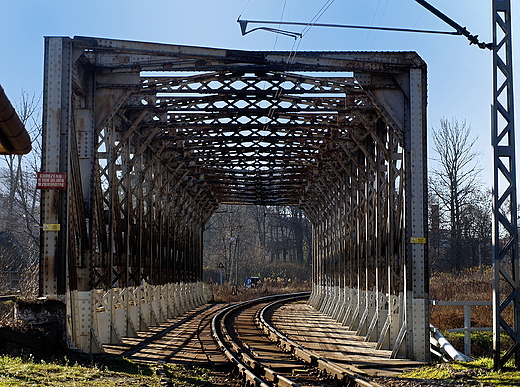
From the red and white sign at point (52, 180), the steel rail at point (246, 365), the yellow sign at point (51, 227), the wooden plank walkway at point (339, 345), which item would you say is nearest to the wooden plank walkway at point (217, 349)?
the wooden plank walkway at point (339, 345)

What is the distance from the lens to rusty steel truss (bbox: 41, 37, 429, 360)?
13570mm

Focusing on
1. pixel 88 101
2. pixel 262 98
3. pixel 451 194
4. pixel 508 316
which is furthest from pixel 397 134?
pixel 451 194

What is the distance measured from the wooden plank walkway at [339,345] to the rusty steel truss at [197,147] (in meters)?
0.56

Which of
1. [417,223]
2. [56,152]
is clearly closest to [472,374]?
[417,223]

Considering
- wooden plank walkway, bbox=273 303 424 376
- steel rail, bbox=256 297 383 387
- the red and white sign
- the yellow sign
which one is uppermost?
the red and white sign

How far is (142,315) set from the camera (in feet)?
67.4

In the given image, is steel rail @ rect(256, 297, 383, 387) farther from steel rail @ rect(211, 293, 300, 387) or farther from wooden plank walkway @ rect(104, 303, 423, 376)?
steel rail @ rect(211, 293, 300, 387)

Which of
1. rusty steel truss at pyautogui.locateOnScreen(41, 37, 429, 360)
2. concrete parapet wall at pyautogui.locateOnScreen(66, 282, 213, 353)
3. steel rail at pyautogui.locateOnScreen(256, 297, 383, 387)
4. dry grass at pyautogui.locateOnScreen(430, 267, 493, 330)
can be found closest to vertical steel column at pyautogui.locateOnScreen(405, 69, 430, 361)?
rusty steel truss at pyautogui.locateOnScreen(41, 37, 429, 360)

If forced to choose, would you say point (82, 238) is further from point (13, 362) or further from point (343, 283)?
point (343, 283)

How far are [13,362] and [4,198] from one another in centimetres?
3043

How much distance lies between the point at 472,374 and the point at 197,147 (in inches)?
606

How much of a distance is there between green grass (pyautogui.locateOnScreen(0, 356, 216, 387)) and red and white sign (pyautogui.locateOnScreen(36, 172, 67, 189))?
337 centimetres

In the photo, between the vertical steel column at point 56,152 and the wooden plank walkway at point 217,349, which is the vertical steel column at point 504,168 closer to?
the wooden plank walkway at point 217,349

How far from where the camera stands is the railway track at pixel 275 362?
10453mm
